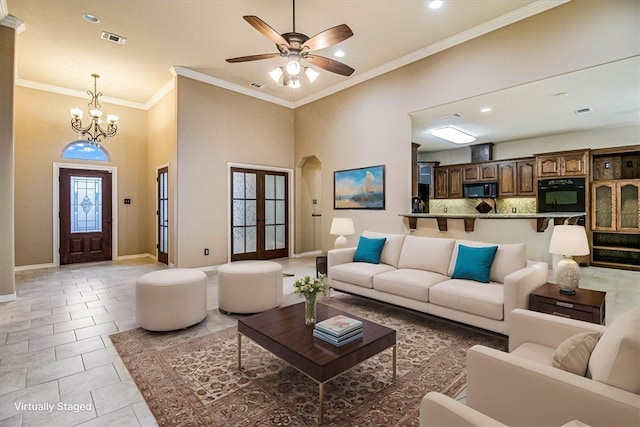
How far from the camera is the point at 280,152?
7426 millimetres

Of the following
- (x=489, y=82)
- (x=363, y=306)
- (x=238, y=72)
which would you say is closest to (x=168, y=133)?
(x=238, y=72)

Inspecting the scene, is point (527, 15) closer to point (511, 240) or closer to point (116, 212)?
point (511, 240)

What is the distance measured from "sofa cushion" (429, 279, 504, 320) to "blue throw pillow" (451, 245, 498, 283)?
0.07 m

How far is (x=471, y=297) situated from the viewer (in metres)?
2.88

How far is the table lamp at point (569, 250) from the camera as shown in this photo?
268 cm

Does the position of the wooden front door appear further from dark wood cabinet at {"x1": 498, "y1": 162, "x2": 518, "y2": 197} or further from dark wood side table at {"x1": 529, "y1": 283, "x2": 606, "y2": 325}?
dark wood cabinet at {"x1": 498, "y1": 162, "x2": 518, "y2": 197}

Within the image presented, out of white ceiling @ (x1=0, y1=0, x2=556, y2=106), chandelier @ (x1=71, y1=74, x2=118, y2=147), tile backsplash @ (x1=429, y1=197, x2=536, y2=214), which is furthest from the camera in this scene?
tile backsplash @ (x1=429, y1=197, x2=536, y2=214)

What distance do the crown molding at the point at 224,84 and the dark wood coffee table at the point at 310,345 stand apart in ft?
16.9

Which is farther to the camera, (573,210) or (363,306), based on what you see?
(573,210)

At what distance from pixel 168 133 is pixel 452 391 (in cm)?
647

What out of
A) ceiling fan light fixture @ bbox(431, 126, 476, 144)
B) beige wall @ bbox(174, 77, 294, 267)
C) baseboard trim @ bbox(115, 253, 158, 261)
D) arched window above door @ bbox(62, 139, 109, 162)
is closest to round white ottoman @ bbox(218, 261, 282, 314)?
beige wall @ bbox(174, 77, 294, 267)

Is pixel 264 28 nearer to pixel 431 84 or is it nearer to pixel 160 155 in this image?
pixel 431 84

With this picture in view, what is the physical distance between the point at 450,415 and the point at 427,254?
9.17 ft

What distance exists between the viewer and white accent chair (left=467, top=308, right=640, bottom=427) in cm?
117
